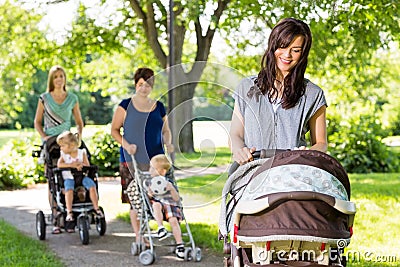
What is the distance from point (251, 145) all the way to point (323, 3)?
4311 millimetres

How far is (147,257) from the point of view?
6340mm

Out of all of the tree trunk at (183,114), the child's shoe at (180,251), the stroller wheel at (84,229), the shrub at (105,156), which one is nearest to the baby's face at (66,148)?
the stroller wheel at (84,229)

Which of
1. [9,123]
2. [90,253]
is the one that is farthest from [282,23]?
[9,123]

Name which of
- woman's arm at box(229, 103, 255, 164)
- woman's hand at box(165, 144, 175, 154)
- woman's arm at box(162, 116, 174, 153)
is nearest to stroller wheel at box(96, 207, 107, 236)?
woman's arm at box(162, 116, 174, 153)

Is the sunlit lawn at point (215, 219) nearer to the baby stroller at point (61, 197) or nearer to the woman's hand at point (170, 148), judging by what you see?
the woman's hand at point (170, 148)

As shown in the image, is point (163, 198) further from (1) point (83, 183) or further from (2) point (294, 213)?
(2) point (294, 213)

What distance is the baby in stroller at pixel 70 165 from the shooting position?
290 inches

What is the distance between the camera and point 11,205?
1080 cm

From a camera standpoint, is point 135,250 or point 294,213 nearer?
point 294,213

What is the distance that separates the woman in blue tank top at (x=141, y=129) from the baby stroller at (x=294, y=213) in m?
2.41

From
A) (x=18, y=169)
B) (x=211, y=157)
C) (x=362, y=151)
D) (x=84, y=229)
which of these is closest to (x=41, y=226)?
(x=84, y=229)

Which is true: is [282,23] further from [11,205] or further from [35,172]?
[35,172]

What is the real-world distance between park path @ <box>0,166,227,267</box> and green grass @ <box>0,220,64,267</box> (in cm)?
12

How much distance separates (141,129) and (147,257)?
113cm
